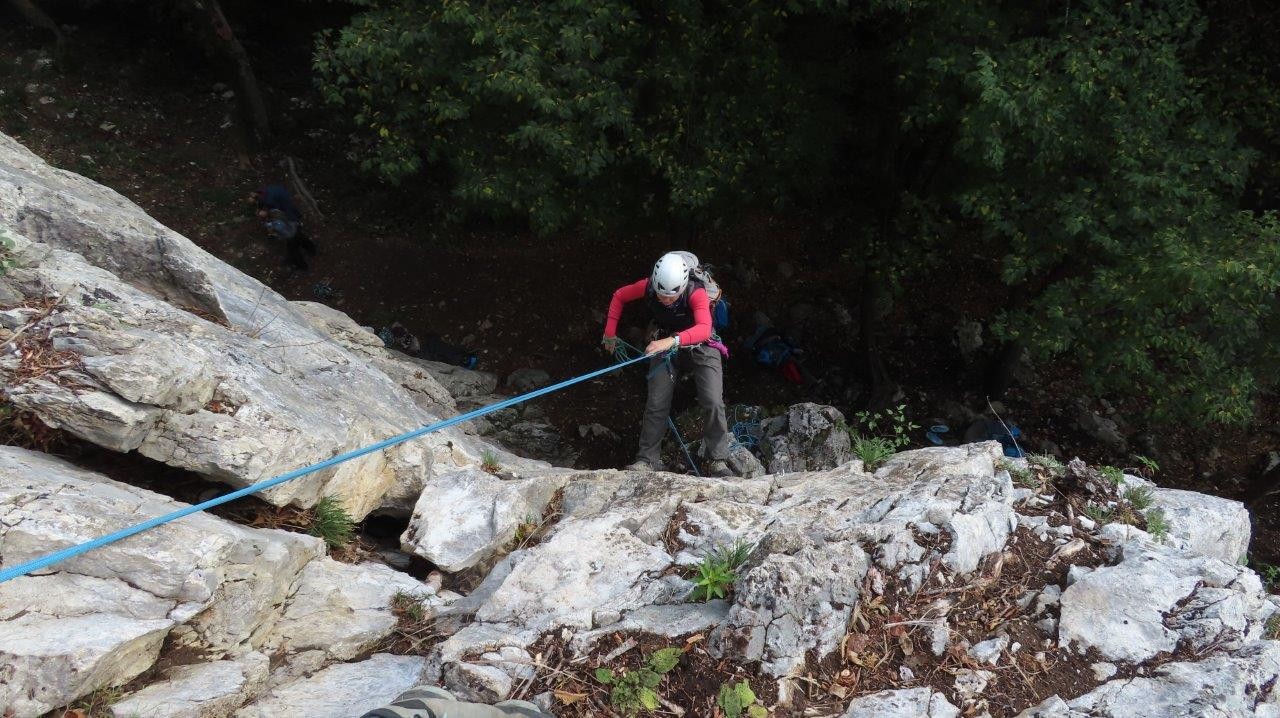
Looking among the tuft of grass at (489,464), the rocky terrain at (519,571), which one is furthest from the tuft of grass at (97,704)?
the tuft of grass at (489,464)

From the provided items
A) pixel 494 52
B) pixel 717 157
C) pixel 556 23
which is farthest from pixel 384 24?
pixel 717 157

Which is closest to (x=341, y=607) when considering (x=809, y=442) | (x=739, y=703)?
(x=739, y=703)

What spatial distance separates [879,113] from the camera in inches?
444

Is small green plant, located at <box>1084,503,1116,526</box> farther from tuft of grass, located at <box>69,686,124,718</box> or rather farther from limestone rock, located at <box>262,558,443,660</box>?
tuft of grass, located at <box>69,686,124,718</box>

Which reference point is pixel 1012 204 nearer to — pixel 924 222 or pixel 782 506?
pixel 924 222

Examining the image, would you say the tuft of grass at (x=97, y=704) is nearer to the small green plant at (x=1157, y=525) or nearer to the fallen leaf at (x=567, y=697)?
the fallen leaf at (x=567, y=697)

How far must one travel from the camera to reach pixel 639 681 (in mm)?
3395

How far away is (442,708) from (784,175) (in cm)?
864

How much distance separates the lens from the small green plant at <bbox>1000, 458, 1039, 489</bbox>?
4719 millimetres

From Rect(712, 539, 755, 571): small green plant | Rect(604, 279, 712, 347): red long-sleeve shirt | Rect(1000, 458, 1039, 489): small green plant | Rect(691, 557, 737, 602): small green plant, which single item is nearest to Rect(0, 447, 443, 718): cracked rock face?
Rect(691, 557, 737, 602): small green plant

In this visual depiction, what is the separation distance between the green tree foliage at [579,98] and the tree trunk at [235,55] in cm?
555

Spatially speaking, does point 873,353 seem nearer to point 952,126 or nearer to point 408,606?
point 952,126

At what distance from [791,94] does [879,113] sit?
7.96 feet

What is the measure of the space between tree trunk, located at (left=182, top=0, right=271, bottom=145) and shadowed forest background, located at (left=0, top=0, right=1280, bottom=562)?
0.06m
